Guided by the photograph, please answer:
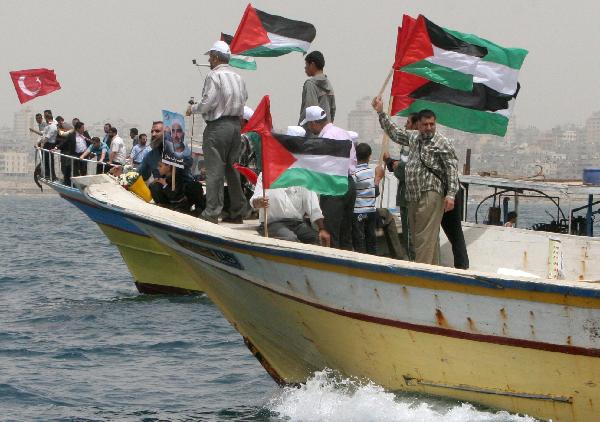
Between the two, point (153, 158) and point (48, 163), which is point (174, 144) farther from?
point (48, 163)

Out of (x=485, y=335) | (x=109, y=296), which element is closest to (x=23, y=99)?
(x=109, y=296)

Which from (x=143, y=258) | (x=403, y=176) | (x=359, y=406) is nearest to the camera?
(x=359, y=406)

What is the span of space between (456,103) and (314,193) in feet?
5.72

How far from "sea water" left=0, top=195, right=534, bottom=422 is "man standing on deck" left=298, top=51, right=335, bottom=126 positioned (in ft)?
9.56

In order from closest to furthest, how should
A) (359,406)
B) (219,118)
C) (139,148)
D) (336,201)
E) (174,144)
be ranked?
1. (359,406)
2. (336,201)
3. (219,118)
4. (174,144)
5. (139,148)

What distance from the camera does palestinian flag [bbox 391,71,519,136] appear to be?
12.0 m

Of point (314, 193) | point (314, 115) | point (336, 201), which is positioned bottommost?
point (336, 201)

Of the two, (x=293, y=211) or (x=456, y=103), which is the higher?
(x=456, y=103)

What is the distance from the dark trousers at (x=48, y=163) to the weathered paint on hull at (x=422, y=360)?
1279 centimetres

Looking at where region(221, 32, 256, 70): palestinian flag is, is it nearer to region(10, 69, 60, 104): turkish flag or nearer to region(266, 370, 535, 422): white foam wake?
region(266, 370, 535, 422): white foam wake

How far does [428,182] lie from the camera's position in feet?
35.2

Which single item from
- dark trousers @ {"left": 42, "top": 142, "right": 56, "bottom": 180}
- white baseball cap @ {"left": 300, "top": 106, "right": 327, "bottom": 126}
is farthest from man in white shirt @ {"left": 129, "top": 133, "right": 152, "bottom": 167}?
white baseball cap @ {"left": 300, "top": 106, "right": 327, "bottom": 126}

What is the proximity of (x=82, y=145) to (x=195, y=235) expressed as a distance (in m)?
14.9

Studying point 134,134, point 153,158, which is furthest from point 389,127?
point 134,134
